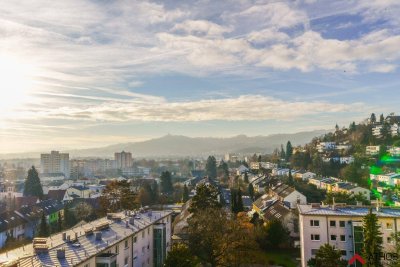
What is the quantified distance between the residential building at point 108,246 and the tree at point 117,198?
11229 millimetres

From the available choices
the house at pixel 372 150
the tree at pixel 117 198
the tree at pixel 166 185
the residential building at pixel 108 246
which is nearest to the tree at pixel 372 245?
the residential building at pixel 108 246

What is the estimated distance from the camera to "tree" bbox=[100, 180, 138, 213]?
4362 centimetres

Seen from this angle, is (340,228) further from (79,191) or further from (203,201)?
(79,191)

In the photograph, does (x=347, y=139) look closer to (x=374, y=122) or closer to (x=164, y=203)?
(x=374, y=122)

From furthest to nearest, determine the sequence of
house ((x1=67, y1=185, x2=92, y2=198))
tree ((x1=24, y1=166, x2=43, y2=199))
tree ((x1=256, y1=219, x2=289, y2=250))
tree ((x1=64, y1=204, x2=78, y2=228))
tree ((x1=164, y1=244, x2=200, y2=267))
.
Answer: house ((x1=67, y1=185, x2=92, y2=198)) → tree ((x1=24, y1=166, x2=43, y2=199)) → tree ((x1=64, y1=204, x2=78, y2=228)) → tree ((x1=256, y1=219, x2=289, y2=250)) → tree ((x1=164, y1=244, x2=200, y2=267))

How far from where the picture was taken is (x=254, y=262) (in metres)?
30.1

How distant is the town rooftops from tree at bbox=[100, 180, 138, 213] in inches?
816

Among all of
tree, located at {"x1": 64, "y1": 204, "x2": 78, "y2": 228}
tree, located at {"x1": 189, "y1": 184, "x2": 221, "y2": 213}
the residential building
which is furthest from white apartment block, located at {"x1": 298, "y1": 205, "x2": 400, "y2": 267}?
tree, located at {"x1": 64, "y1": 204, "x2": 78, "y2": 228}

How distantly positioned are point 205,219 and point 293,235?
1393 centimetres

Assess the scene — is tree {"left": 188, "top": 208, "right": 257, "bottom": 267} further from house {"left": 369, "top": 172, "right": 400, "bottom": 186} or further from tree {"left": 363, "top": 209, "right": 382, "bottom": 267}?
house {"left": 369, "top": 172, "right": 400, "bottom": 186}

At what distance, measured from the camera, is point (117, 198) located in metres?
44.0

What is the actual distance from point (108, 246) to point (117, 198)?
2390 cm

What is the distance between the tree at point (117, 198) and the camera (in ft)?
143

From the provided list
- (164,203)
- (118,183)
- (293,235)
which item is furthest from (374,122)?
(118,183)
